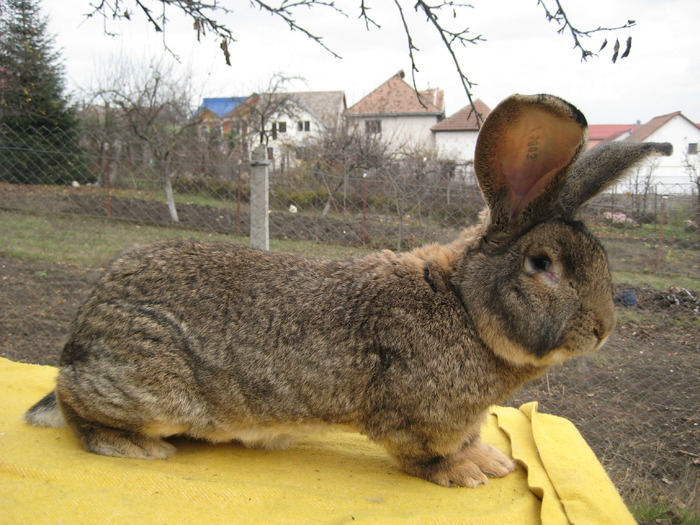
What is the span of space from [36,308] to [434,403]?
6.14m

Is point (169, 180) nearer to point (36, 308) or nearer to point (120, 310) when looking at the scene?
point (36, 308)

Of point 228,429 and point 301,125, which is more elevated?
point 301,125

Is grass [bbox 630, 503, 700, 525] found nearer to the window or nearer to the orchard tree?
the orchard tree

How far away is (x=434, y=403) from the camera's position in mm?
2273

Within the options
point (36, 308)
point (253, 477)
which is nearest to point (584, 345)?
point (253, 477)

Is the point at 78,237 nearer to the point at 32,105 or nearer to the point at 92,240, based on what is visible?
the point at 92,240

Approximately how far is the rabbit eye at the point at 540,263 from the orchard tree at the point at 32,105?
12.3m

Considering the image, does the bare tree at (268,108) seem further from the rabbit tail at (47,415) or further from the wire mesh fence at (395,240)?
the rabbit tail at (47,415)

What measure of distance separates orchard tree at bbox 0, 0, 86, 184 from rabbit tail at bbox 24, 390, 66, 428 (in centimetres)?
1065

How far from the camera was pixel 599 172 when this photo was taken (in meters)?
2.26

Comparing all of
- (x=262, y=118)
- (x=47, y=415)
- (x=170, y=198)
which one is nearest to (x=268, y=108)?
(x=262, y=118)

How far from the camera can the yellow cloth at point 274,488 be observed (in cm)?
209

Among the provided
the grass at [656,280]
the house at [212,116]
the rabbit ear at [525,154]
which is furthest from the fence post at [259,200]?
the house at [212,116]

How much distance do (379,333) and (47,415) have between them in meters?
1.93
